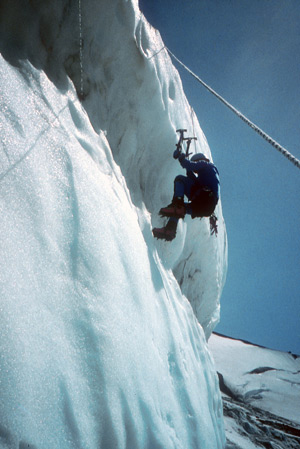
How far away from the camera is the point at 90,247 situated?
2143 mm

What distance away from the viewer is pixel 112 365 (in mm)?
1865

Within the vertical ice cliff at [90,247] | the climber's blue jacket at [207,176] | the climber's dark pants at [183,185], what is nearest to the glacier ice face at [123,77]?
the vertical ice cliff at [90,247]

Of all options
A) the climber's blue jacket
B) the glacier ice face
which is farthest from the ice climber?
the glacier ice face

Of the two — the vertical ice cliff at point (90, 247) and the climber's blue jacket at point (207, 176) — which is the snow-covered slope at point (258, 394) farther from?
the climber's blue jacket at point (207, 176)

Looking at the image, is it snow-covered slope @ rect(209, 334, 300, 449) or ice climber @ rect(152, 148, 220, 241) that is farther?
snow-covered slope @ rect(209, 334, 300, 449)

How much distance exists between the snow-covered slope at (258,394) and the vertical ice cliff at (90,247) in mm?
2423

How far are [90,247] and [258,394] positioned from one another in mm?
9706

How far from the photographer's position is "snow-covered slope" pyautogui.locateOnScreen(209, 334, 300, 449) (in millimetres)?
5508

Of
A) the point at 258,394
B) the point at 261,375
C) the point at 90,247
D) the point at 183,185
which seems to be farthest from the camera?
the point at 261,375

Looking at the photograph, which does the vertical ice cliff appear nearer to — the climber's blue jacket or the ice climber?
the ice climber

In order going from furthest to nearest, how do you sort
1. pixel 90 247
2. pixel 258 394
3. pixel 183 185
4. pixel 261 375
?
1. pixel 261 375
2. pixel 258 394
3. pixel 183 185
4. pixel 90 247

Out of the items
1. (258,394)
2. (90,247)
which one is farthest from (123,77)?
(258,394)

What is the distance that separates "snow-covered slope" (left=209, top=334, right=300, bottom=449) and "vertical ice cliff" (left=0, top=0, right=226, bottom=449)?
242cm

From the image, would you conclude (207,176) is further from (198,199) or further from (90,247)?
(90,247)
